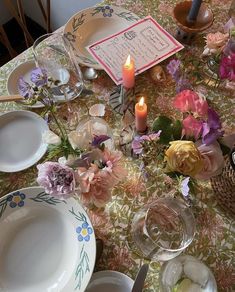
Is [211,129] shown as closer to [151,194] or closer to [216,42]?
[151,194]

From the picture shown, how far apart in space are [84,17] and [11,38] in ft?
4.10

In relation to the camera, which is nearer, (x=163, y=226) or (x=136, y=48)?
(x=163, y=226)

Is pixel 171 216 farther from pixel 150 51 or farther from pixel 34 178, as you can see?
pixel 150 51

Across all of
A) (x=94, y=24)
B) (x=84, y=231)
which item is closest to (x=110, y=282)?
(x=84, y=231)

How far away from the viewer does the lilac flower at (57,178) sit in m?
0.57

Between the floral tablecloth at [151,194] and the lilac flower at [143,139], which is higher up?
the lilac flower at [143,139]

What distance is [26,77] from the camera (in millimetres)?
946

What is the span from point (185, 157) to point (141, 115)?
0.20 meters

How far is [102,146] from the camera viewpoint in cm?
62

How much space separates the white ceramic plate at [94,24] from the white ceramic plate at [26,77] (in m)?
0.13

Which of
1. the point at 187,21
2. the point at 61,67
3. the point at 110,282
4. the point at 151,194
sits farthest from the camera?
the point at 187,21

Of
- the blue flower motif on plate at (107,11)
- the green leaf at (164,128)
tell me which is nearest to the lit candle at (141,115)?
the green leaf at (164,128)

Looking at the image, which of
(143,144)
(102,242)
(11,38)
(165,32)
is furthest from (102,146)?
(11,38)

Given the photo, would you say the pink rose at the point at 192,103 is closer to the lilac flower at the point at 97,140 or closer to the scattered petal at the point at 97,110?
the lilac flower at the point at 97,140
